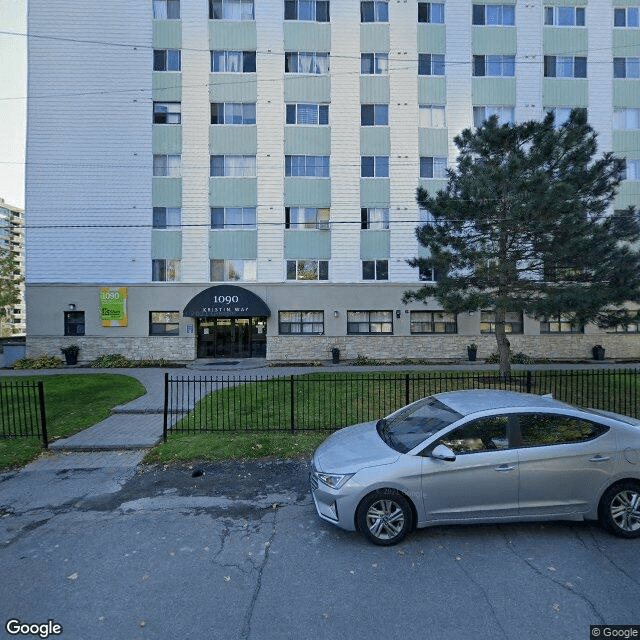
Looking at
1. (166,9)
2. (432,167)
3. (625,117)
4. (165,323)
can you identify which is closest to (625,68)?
(625,117)

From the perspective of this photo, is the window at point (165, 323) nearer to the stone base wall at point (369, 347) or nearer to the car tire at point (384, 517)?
the stone base wall at point (369, 347)

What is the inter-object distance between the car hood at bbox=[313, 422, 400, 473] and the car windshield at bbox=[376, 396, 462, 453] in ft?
0.43

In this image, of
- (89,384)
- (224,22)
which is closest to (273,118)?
(224,22)

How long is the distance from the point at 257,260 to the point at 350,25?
46.9ft

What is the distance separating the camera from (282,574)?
11.8ft

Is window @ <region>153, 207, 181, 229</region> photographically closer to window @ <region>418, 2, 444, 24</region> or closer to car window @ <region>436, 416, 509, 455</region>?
window @ <region>418, 2, 444, 24</region>

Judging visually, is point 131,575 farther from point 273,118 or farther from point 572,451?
point 273,118

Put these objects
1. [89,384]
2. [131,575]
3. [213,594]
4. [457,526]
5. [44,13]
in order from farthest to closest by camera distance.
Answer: [44,13]
[89,384]
[457,526]
[131,575]
[213,594]

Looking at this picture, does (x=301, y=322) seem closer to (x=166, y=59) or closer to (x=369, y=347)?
(x=369, y=347)

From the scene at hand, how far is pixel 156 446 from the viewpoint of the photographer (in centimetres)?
731

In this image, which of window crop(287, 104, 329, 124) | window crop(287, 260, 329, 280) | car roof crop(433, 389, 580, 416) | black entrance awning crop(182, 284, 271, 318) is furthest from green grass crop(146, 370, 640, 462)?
window crop(287, 104, 329, 124)

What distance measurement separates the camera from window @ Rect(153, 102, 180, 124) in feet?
70.2

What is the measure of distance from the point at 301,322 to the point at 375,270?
5.26 meters

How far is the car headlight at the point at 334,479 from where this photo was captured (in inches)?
161
